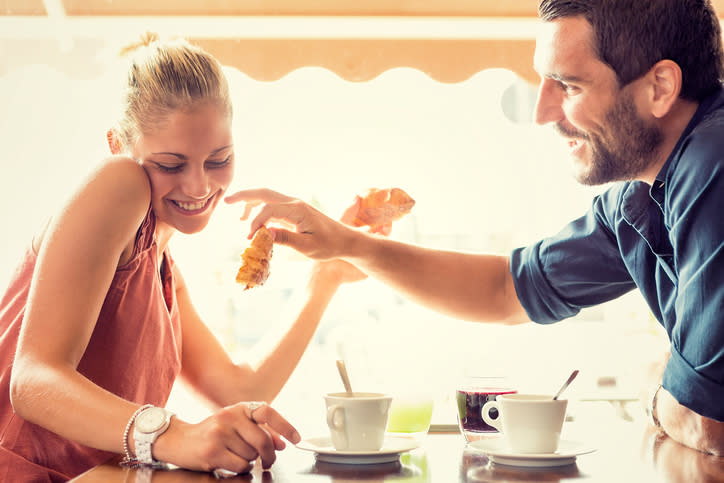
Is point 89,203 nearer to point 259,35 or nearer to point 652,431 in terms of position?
point 652,431

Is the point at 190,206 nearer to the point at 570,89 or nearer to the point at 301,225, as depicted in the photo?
the point at 301,225

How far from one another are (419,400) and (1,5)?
2.52 meters

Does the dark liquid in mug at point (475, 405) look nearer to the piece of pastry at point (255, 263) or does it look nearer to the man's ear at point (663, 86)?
the piece of pastry at point (255, 263)

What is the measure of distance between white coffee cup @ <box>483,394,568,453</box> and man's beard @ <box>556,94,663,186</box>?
555mm

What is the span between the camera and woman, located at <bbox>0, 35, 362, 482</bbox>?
0.95 m

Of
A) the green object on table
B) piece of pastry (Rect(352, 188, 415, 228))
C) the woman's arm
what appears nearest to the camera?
the woman's arm

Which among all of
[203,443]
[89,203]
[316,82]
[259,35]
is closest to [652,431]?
[203,443]

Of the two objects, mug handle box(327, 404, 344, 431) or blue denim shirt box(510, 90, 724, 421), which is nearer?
mug handle box(327, 404, 344, 431)

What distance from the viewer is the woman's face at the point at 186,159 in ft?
4.35

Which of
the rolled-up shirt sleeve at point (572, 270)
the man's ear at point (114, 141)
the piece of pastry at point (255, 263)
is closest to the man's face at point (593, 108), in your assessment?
the rolled-up shirt sleeve at point (572, 270)

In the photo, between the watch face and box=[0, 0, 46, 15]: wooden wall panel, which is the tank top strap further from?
box=[0, 0, 46, 15]: wooden wall panel

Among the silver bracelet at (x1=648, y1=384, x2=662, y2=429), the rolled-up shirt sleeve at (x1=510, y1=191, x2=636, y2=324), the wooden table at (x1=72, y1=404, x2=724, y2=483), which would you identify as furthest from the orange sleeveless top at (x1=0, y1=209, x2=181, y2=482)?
the silver bracelet at (x1=648, y1=384, x2=662, y2=429)

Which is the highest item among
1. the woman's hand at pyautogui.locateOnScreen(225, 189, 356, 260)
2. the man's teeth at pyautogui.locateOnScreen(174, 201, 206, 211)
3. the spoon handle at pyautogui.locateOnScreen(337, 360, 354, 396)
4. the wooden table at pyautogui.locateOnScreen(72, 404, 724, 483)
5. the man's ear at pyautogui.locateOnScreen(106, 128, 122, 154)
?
the man's ear at pyautogui.locateOnScreen(106, 128, 122, 154)

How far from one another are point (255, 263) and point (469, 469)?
52 centimetres
